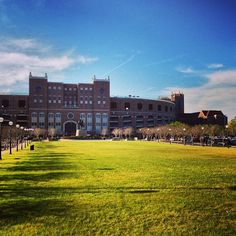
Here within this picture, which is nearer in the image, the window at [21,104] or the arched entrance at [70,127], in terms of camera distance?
the window at [21,104]

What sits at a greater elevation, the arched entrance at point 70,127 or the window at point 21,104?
the window at point 21,104

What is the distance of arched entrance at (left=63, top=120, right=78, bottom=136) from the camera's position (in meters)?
148

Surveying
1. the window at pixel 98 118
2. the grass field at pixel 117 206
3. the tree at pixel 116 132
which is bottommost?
the grass field at pixel 117 206

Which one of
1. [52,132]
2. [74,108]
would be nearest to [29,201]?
[52,132]

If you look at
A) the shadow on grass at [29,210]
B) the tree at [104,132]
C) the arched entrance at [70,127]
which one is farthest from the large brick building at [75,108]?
the shadow on grass at [29,210]

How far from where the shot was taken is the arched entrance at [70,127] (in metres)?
148

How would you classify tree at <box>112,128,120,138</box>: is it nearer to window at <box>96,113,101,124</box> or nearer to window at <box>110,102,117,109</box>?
window at <box>96,113,101,124</box>

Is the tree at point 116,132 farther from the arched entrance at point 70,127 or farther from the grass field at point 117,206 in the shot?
the grass field at point 117,206

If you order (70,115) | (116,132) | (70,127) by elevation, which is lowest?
(116,132)

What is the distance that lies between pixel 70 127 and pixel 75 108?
9.14 metres

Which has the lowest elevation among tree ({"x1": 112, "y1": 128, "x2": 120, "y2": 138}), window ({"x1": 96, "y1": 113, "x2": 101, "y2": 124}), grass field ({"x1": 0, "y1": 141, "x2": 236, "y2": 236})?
grass field ({"x1": 0, "y1": 141, "x2": 236, "y2": 236})

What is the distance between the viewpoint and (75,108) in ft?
481

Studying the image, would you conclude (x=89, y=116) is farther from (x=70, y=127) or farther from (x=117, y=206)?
(x=117, y=206)

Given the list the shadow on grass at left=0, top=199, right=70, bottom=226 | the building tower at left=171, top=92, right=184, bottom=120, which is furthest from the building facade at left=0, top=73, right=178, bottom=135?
the shadow on grass at left=0, top=199, right=70, bottom=226
